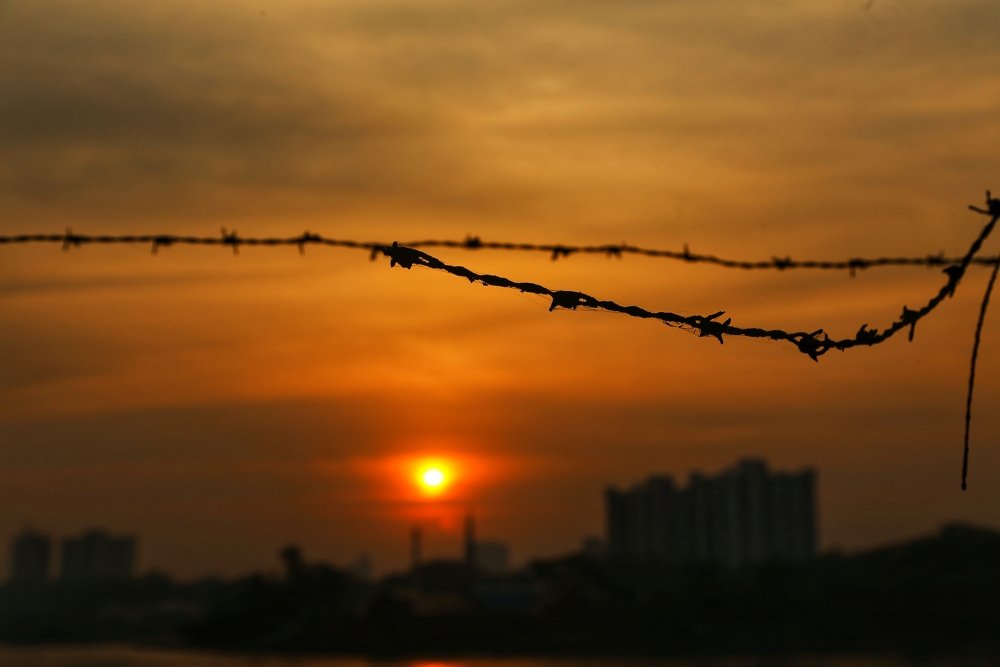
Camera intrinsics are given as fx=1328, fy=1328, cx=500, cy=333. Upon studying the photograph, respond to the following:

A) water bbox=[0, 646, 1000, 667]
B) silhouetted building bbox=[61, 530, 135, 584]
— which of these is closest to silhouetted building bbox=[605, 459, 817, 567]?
water bbox=[0, 646, 1000, 667]

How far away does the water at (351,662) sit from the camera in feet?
313

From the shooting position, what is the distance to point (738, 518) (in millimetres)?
130750

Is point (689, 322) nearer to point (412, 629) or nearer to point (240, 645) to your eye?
point (412, 629)

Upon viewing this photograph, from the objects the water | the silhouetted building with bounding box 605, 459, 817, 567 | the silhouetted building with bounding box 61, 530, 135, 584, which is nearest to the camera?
the water

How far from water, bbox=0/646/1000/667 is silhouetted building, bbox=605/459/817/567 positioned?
3011 centimetres

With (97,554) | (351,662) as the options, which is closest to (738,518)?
(351,662)

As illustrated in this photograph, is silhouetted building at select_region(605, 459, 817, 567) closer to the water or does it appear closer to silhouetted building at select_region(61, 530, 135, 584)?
the water

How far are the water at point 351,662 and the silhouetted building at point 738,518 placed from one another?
Answer: 98.8 ft

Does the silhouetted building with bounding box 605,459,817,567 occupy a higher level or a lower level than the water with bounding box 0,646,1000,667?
higher

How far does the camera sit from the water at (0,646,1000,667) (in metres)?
95.4

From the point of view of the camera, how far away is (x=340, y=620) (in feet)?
354

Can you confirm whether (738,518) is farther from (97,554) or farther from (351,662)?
(97,554)

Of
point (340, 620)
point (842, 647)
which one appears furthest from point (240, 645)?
point (842, 647)

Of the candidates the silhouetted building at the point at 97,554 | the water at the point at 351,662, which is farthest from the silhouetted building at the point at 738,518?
the silhouetted building at the point at 97,554
